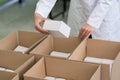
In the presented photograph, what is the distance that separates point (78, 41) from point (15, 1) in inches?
159

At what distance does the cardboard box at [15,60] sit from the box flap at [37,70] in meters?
0.04

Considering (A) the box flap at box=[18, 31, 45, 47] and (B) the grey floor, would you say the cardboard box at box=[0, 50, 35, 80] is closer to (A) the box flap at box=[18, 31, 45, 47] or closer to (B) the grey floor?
(A) the box flap at box=[18, 31, 45, 47]

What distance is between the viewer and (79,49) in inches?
54.5

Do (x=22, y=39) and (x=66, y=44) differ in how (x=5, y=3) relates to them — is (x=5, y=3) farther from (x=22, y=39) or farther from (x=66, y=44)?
(x=66, y=44)

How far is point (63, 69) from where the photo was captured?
4.09 ft

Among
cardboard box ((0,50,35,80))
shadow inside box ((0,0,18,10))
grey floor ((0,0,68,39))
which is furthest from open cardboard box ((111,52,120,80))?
shadow inside box ((0,0,18,10))

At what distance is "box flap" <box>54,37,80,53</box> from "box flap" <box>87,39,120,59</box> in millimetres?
A: 83

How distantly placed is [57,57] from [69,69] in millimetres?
82

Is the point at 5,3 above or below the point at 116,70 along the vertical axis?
below

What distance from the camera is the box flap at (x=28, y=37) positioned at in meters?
1.53

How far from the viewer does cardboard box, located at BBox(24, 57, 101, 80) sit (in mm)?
1184

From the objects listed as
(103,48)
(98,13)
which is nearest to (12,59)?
(103,48)

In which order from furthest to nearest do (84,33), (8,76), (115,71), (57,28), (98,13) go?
(98,13) → (84,33) → (57,28) → (115,71) → (8,76)

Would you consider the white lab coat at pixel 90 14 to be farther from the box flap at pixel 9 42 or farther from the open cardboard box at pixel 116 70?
the open cardboard box at pixel 116 70
